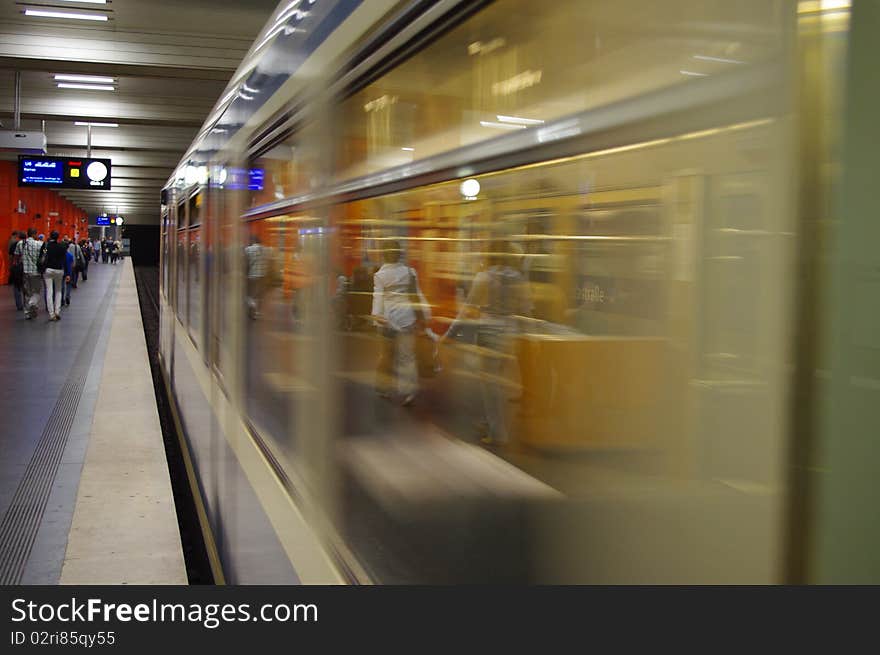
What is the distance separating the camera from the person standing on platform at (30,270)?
19.8 metres

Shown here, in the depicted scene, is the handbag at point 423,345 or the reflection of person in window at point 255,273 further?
the reflection of person in window at point 255,273

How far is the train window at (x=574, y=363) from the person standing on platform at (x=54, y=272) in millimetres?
19619

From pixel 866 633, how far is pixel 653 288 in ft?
1.52

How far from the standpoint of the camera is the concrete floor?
5312mm

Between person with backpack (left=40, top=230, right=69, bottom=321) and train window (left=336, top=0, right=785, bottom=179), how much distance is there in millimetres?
19471

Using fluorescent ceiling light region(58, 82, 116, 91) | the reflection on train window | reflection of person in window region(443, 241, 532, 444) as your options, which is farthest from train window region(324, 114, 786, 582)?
fluorescent ceiling light region(58, 82, 116, 91)

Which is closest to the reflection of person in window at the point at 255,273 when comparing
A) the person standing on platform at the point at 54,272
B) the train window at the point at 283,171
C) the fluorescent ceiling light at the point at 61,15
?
the train window at the point at 283,171

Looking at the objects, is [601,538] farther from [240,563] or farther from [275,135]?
[240,563]

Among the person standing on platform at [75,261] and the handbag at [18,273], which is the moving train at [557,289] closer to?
the handbag at [18,273]

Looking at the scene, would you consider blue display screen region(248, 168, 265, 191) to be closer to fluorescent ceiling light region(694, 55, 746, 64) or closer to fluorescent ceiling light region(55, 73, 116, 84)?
fluorescent ceiling light region(694, 55, 746, 64)

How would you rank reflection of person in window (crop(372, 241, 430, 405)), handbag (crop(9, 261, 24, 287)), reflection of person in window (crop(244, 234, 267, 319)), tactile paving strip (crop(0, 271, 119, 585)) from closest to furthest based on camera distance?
1. reflection of person in window (crop(372, 241, 430, 405))
2. reflection of person in window (crop(244, 234, 267, 319))
3. tactile paving strip (crop(0, 271, 119, 585))
4. handbag (crop(9, 261, 24, 287))

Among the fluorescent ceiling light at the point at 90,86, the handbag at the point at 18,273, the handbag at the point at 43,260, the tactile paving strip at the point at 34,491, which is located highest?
the fluorescent ceiling light at the point at 90,86

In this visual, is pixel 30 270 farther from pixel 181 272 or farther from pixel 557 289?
pixel 557 289

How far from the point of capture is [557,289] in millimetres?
1459
